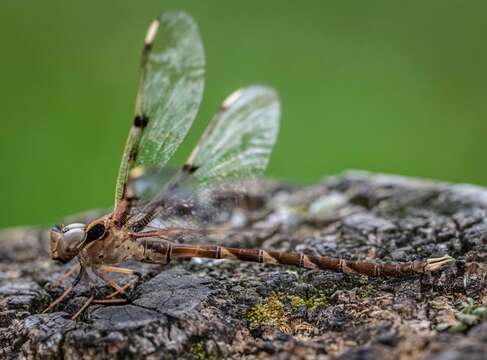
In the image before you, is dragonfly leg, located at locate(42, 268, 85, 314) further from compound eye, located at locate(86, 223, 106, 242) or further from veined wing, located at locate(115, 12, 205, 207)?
veined wing, located at locate(115, 12, 205, 207)

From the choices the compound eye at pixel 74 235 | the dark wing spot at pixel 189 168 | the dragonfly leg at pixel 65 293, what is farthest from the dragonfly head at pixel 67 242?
the dark wing spot at pixel 189 168

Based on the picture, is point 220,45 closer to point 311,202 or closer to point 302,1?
point 302,1

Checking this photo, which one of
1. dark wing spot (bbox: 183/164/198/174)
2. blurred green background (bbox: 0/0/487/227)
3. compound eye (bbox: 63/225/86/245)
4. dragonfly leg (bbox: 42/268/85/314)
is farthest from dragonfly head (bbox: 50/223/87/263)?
blurred green background (bbox: 0/0/487/227)

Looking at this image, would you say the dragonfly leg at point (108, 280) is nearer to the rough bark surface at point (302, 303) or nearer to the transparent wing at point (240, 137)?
the rough bark surface at point (302, 303)

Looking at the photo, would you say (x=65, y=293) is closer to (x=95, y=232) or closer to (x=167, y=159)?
(x=95, y=232)

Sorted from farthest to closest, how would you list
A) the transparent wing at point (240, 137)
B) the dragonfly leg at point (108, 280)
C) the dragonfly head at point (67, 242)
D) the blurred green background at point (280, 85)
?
the blurred green background at point (280, 85), the transparent wing at point (240, 137), the dragonfly head at point (67, 242), the dragonfly leg at point (108, 280)

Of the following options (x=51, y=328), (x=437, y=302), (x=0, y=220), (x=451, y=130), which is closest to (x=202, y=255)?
(x=51, y=328)
